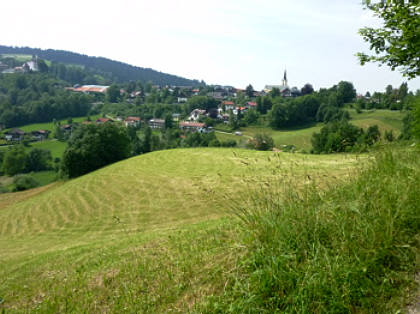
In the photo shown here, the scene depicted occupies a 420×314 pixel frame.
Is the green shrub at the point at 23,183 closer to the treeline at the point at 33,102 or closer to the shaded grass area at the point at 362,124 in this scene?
the shaded grass area at the point at 362,124

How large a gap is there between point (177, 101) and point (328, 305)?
201m

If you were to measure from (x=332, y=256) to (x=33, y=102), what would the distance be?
16255 centimetres

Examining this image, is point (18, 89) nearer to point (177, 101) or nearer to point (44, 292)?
point (177, 101)

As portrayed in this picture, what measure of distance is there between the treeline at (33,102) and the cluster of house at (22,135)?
16.7 meters

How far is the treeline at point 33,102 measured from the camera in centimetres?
12762

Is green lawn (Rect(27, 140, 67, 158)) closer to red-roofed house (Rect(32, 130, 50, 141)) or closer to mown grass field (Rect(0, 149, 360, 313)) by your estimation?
red-roofed house (Rect(32, 130, 50, 141))

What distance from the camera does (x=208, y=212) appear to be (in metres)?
15.6

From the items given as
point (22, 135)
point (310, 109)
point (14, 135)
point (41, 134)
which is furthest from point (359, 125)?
point (14, 135)

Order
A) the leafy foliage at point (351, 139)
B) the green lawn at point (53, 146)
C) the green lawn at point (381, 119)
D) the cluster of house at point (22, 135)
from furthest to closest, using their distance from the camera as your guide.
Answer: the cluster of house at point (22, 135) < the green lawn at point (53, 146) < the green lawn at point (381, 119) < the leafy foliage at point (351, 139)

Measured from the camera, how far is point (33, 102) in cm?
13800

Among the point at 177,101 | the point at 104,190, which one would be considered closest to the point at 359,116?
the point at 104,190

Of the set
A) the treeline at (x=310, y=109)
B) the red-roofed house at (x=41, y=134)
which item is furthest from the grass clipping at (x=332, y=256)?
the red-roofed house at (x=41, y=134)

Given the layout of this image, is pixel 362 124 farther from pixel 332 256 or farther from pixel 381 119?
pixel 332 256

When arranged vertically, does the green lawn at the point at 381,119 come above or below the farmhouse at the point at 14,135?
above
